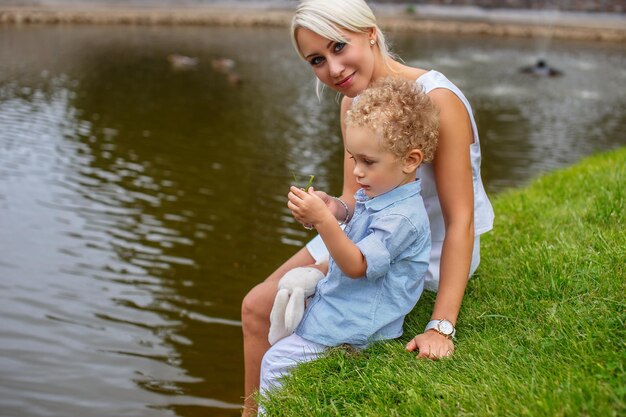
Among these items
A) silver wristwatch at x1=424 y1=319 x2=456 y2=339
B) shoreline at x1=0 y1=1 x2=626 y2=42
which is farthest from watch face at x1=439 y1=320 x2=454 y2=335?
shoreline at x1=0 y1=1 x2=626 y2=42

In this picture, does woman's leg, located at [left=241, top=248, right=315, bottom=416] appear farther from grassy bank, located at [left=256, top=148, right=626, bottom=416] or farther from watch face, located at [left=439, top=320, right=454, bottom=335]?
watch face, located at [left=439, top=320, right=454, bottom=335]

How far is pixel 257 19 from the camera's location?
112ft

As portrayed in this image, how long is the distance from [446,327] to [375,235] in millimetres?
531

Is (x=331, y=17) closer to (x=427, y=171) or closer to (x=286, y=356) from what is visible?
(x=427, y=171)

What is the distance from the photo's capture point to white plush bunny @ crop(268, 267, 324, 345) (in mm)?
3158

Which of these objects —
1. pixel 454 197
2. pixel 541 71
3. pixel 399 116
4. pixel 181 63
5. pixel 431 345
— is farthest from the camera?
pixel 541 71

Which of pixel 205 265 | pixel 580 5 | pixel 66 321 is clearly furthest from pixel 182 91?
pixel 580 5

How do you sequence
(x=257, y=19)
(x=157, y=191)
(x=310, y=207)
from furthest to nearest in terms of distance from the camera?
(x=257, y=19) < (x=157, y=191) < (x=310, y=207)

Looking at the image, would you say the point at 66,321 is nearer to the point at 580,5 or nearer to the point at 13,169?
the point at 13,169

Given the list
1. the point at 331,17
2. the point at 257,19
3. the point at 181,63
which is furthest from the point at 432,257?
the point at 257,19

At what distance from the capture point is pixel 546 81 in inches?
854

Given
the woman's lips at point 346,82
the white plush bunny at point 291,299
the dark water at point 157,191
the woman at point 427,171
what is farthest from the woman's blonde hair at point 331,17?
the dark water at point 157,191

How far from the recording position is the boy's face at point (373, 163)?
3002mm

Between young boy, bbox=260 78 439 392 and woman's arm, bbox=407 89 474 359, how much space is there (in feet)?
0.45
